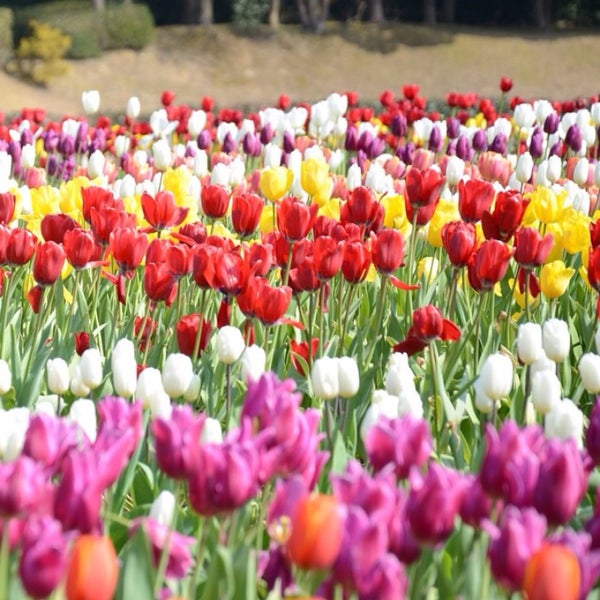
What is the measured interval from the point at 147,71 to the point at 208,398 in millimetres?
27905

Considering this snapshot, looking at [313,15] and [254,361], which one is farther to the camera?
[313,15]

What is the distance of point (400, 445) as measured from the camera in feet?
5.62

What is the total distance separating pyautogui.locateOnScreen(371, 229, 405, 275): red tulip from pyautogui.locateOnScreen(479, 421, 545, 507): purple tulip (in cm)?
173

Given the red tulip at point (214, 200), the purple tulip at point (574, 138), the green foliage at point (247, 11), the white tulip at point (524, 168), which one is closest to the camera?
the red tulip at point (214, 200)

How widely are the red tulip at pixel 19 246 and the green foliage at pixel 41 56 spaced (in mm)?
25402

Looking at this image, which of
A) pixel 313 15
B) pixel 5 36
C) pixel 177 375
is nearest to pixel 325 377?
pixel 177 375

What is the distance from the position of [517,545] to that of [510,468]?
0.60ft

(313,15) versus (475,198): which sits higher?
(475,198)

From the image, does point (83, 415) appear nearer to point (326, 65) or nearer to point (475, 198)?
point (475, 198)

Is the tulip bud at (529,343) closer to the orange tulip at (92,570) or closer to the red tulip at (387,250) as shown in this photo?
the red tulip at (387,250)

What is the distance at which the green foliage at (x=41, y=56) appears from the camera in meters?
27.8

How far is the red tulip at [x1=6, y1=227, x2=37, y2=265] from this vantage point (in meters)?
3.34

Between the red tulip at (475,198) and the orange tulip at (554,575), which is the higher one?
the orange tulip at (554,575)

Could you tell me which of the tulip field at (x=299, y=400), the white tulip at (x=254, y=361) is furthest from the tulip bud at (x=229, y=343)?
the white tulip at (x=254, y=361)
